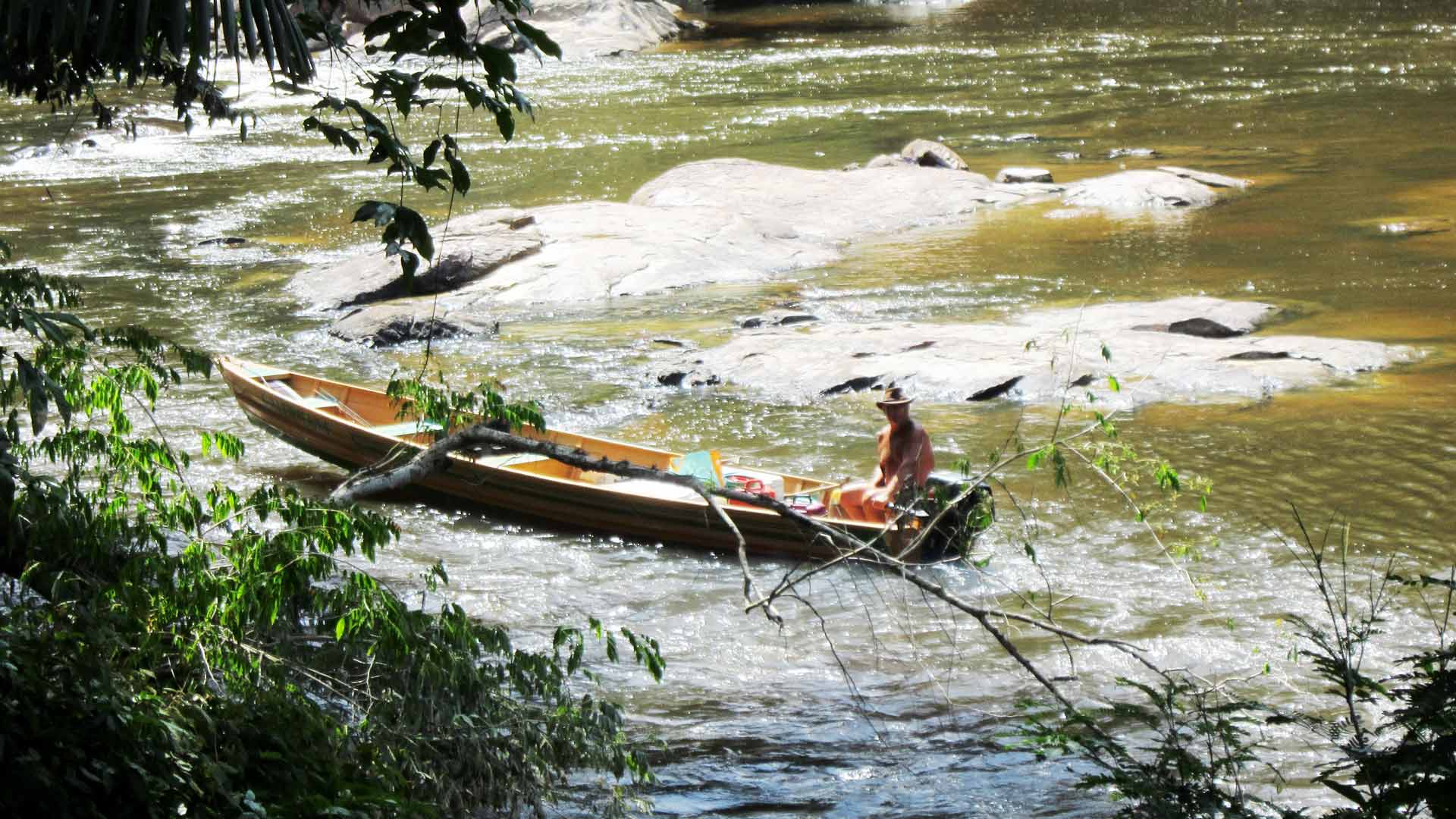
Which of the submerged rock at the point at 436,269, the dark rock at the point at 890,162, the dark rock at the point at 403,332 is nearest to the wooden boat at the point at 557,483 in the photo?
the dark rock at the point at 403,332

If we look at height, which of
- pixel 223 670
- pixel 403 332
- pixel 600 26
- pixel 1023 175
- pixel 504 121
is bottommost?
pixel 403 332

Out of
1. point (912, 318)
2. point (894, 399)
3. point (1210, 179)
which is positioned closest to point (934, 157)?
point (1210, 179)

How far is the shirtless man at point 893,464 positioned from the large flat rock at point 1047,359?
2.50 meters

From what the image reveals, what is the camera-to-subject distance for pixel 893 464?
882 cm

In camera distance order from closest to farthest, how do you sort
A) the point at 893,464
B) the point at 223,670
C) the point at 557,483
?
1. the point at 223,670
2. the point at 893,464
3. the point at 557,483

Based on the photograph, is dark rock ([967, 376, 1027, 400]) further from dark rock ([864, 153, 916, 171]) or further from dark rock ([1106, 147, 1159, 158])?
dark rock ([1106, 147, 1159, 158])

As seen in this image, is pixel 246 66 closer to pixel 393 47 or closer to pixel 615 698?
pixel 615 698

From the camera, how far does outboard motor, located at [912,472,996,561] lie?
634cm

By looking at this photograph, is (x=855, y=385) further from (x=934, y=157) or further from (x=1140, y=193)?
(x=934, y=157)

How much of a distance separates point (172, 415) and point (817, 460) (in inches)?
216

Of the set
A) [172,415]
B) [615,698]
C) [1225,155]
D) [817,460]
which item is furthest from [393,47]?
[1225,155]

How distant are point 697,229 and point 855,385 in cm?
559

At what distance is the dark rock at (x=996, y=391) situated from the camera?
1155 centimetres

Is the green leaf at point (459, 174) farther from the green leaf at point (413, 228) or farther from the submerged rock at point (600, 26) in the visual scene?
the submerged rock at point (600, 26)
